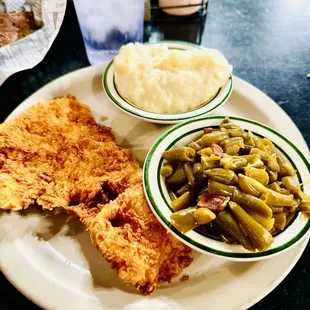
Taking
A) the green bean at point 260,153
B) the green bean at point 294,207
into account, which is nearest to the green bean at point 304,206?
the green bean at point 294,207

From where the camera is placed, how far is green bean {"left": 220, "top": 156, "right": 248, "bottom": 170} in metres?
1.77

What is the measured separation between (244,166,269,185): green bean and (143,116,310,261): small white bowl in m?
0.24

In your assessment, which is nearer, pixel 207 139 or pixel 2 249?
pixel 2 249

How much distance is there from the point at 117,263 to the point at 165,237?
27cm

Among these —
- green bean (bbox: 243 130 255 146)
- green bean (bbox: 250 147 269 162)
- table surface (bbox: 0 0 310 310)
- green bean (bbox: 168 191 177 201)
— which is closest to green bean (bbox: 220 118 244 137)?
green bean (bbox: 243 130 255 146)

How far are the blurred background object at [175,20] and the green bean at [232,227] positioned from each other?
7.65 ft

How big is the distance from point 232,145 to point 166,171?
0.38 m

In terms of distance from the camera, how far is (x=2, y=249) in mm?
1828

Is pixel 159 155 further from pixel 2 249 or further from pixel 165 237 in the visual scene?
pixel 2 249

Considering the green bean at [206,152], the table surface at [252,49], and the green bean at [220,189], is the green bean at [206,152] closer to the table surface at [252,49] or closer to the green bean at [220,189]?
the green bean at [220,189]

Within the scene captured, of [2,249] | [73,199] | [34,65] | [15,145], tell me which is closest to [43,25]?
[34,65]

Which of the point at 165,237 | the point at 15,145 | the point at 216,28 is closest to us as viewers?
the point at 165,237

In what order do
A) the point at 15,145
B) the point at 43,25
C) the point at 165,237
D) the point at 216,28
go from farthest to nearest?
the point at 216,28 < the point at 43,25 < the point at 15,145 < the point at 165,237

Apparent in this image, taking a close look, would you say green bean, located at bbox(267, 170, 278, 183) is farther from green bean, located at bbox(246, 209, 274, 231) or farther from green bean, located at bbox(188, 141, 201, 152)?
green bean, located at bbox(188, 141, 201, 152)
